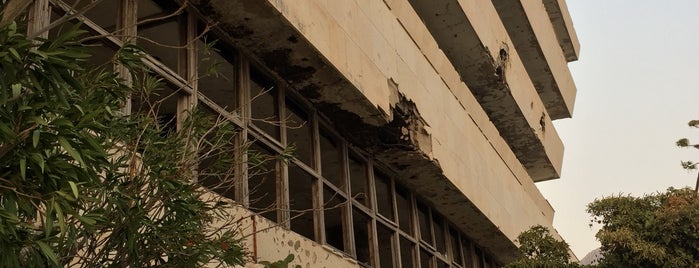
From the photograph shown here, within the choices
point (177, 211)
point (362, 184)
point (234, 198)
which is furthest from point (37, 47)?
point (362, 184)

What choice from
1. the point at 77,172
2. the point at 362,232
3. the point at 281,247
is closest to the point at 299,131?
the point at 362,232

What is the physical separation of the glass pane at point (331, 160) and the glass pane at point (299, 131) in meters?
0.24

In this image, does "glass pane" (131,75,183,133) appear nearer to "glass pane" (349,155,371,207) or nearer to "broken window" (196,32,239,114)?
"broken window" (196,32,239,114)

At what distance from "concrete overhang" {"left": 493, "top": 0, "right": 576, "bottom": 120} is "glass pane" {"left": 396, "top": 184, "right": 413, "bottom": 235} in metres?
7.29

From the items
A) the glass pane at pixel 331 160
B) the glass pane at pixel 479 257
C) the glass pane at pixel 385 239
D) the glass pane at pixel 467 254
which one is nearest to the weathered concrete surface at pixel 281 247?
the glass pane at pixel 331 160

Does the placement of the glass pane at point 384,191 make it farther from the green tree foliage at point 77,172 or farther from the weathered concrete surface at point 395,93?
the green tree foliage at point 77,172

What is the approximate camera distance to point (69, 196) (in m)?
3.73

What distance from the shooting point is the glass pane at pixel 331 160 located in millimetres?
11820

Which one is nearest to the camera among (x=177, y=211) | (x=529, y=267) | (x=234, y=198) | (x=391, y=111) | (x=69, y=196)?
(x=69, y=196)

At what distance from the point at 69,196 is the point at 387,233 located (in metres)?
9.83

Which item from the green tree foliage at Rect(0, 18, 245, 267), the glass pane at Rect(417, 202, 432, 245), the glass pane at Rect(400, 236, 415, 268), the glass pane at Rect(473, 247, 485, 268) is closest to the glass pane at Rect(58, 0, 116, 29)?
the green tree foliage at Rect(0, 18, 245, 267)

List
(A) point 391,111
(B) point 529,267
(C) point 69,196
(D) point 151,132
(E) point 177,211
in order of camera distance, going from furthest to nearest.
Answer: (B) point 529,267 → (A) point 391,111 → (D) point 151,132 → (E) point 177,211 → (C) point 69,196

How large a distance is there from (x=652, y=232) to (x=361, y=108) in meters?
4.17

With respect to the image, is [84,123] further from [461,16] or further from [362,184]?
[461,16]
